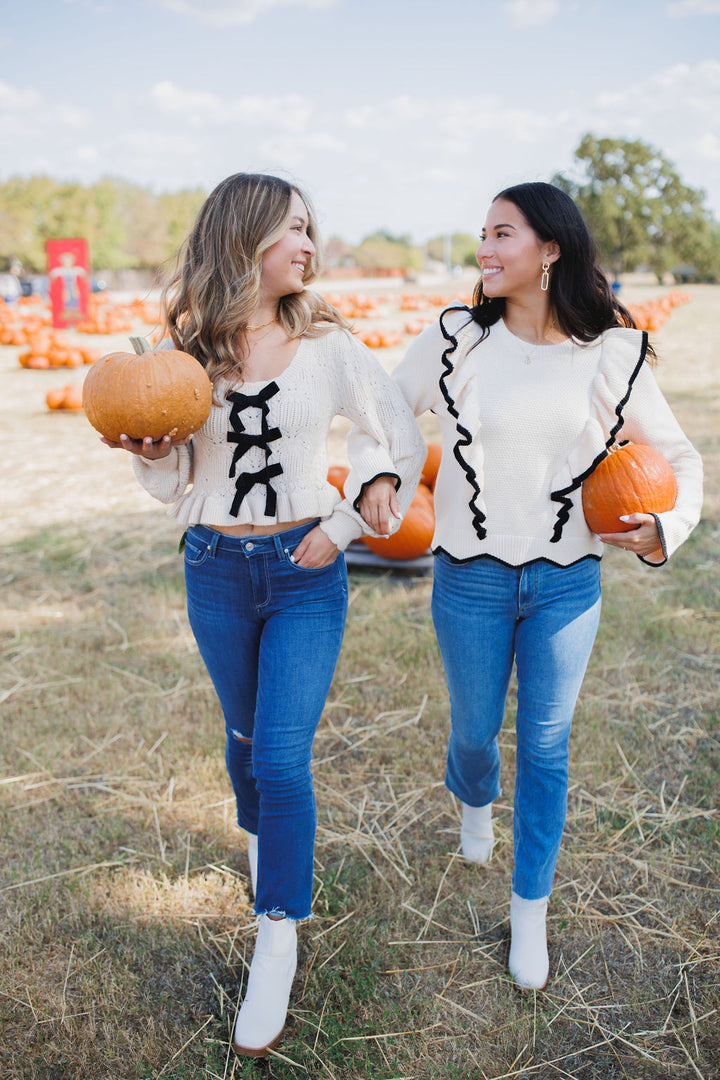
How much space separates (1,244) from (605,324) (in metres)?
53.1

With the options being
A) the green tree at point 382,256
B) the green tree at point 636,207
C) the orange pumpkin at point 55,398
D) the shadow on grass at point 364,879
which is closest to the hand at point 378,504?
the shadow on grass at point 364,879

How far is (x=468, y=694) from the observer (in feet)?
8.30

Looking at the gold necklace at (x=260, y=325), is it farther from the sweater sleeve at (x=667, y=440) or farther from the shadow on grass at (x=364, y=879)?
the shadow on grass at (x=364, y=879)

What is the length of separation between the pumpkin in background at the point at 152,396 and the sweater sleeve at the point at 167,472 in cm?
15

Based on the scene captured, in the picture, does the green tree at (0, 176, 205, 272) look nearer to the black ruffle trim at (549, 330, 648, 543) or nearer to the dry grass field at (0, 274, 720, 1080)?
the dry grass field at (0, 274, 720, 1080)

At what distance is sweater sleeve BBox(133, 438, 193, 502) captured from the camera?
249 cm

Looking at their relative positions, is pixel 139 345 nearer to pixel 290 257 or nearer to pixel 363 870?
pixel 290 257

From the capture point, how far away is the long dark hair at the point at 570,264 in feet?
7.72

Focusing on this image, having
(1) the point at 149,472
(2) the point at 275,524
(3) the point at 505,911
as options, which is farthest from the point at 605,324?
(3) the point at 505,911

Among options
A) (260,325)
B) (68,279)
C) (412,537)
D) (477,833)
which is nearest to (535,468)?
(260,325)

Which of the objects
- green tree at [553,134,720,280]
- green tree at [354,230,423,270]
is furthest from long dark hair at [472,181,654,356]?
green tree at [354,230,423,270]

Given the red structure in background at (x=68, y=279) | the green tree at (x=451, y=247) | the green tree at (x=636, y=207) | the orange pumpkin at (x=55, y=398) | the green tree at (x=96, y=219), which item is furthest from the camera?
the green tree at (x=451, y=247)

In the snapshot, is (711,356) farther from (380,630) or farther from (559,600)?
(559,600)

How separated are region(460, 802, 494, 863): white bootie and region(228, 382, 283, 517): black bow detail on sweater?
1419 mm
